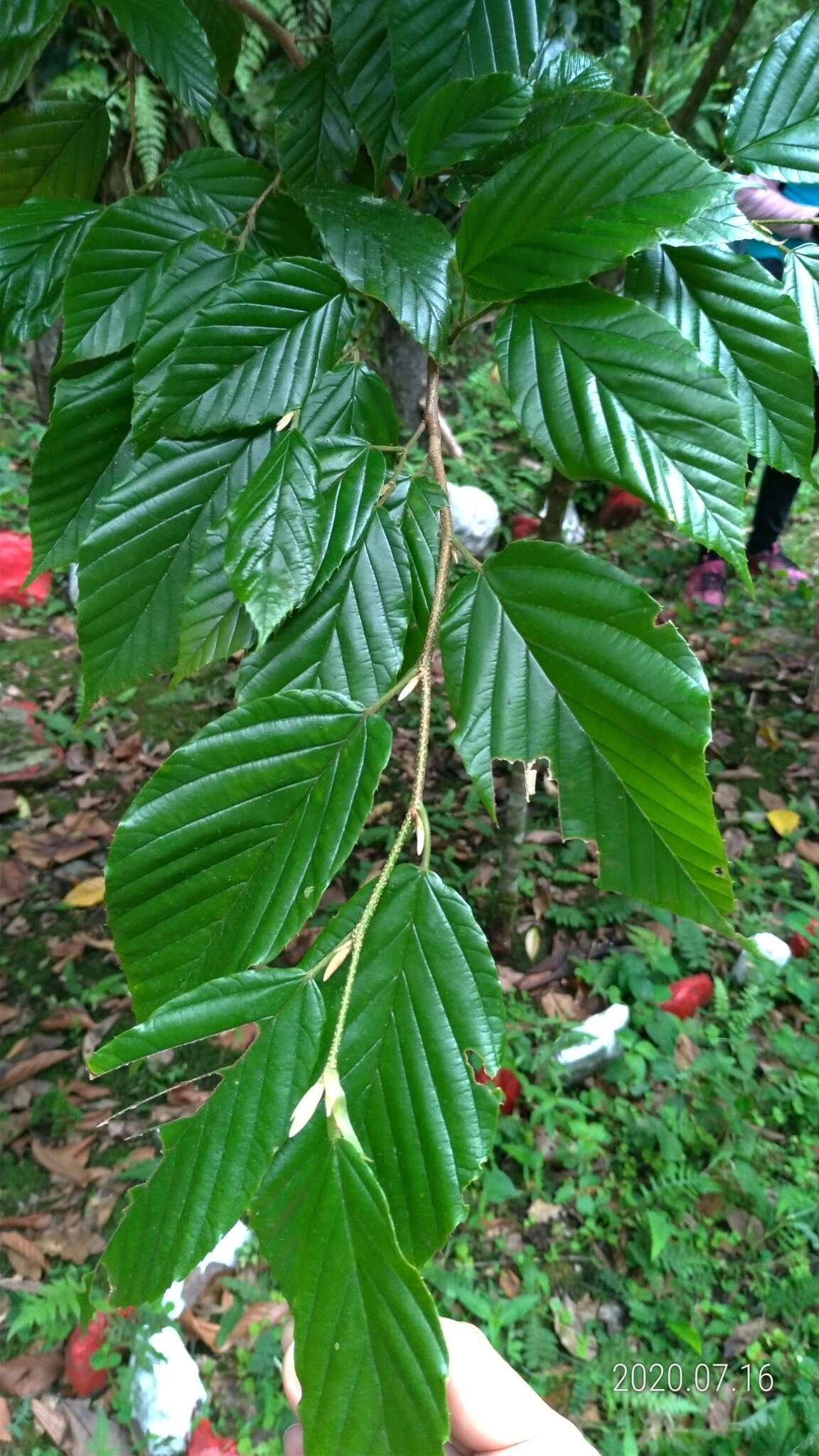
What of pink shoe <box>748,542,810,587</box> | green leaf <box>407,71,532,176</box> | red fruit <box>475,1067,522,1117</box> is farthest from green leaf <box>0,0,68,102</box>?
pink shoe <box>748,542,810,587</box>

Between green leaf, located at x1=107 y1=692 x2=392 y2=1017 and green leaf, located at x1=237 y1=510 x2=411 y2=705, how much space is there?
0.07 m

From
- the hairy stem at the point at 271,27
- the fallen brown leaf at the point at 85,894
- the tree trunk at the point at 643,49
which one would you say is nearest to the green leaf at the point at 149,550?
the hairy stem at the point at 271,27

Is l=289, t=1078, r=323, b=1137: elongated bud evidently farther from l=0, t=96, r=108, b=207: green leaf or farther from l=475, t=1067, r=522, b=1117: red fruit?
l=475, t=1067, r=522, b=1117: red fruit

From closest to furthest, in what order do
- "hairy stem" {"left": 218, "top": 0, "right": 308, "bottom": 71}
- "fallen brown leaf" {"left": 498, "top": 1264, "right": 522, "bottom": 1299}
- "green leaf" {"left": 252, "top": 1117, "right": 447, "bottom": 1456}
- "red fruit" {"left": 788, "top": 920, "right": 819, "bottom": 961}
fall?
"green leaf" {"left": 252, "top": 1117, "right": 447, "bottom": 1456}
"hairy stem" {"left": 218, "top": 0, "right": 308, "bottom": 71}
"fallen brown leaf" {"left": 498, "top": 1264, "right": 522, "bottom": 1299}
"red fruit" {"left": 788, "top": 920, "right": 819, "bottom": 961}

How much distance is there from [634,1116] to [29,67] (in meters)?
1.79

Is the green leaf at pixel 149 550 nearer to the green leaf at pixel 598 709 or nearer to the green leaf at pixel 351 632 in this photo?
the green leaf at pixel 351 632

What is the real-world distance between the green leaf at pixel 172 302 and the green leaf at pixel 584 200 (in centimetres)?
17

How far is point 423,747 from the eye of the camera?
1.49ft

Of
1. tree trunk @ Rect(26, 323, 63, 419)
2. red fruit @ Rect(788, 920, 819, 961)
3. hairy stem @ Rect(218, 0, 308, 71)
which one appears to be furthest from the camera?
tree trunk @ Rect(26, 323, 63, 419)

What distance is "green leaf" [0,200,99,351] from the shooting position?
658 millimetres

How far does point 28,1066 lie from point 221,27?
1.76 metres

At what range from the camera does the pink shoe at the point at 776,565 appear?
3.07 metres

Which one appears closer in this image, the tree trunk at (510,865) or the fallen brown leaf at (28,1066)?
the tree trunk at (510,865)

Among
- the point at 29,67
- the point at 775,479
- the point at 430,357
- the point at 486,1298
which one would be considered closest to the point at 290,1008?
the point at 430,357
